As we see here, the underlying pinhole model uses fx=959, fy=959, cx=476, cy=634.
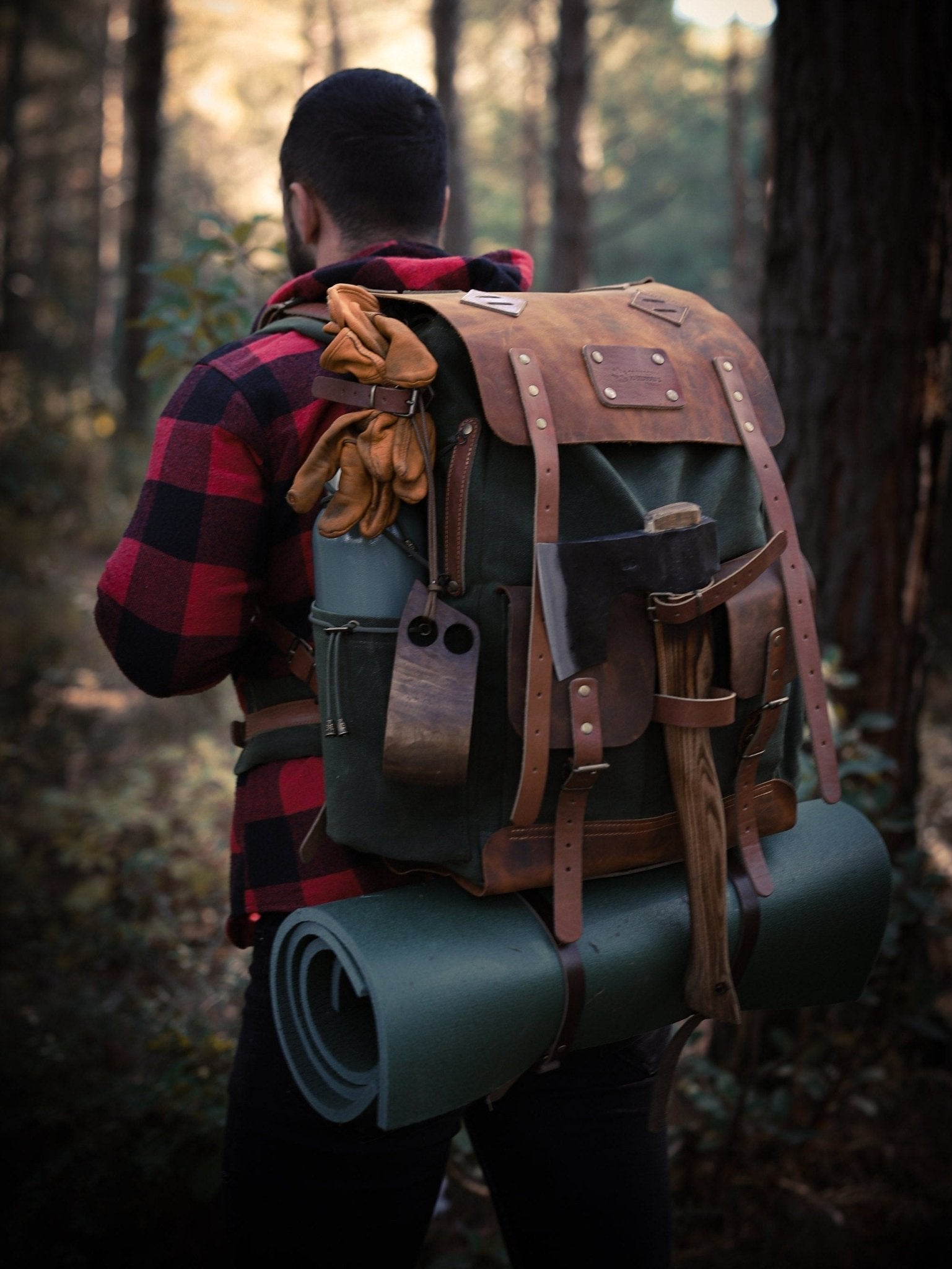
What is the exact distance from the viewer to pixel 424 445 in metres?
1.19

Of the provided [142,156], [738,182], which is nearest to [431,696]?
[142,156]

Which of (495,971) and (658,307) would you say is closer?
(495,971)

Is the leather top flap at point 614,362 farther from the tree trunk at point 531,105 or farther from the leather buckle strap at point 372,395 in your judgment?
the tree trunk at point 531,105

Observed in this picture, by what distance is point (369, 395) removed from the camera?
120 cm

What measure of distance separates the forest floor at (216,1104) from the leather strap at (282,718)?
131 cm

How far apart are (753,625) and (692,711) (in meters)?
0.17

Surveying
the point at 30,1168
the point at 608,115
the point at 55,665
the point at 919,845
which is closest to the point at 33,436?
the point at 55,665

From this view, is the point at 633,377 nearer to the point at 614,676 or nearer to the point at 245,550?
the point at 614,676

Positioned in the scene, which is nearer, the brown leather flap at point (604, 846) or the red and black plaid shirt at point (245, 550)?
the brown leather flap at point (604, 846)

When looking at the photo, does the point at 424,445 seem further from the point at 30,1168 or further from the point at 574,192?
the point at 574,192

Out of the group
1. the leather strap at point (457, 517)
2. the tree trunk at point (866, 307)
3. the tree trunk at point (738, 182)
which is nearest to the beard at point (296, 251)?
the leather strap at point (457, 517)

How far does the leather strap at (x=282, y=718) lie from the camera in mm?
1450

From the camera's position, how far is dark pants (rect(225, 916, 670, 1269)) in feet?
4.42

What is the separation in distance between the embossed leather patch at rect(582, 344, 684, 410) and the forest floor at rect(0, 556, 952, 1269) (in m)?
1.95
